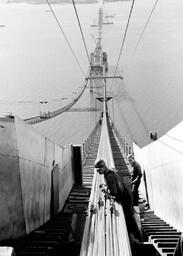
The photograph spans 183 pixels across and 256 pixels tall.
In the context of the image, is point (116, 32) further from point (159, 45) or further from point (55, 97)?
point (55, 97)

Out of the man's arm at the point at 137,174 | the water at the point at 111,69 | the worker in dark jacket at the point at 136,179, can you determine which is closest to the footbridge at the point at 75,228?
the worker in dark jacket at the point at 136,179

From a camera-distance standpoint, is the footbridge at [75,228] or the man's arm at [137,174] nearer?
the footbridge at [75,228]

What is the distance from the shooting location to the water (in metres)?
41.4

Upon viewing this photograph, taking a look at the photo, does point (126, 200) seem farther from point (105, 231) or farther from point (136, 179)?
point (136, 179)

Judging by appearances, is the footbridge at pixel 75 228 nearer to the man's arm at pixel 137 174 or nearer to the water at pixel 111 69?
the man's arm at pixel 137 174

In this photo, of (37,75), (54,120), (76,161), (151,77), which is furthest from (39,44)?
(76,161)

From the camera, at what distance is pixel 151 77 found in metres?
53.8

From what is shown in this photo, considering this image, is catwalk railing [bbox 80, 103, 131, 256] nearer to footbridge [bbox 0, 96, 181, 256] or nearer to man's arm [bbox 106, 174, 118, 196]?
footbridge [bbox 0, 96, 181, 256]

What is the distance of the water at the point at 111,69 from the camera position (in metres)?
41.4

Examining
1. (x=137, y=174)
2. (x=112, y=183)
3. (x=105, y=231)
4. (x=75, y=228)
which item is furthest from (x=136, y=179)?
(x=105, y=231)

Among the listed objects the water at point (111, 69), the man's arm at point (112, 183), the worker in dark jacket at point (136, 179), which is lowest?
the man's arm at point (112, 183)

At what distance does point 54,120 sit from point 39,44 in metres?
33.8

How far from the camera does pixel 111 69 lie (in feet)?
176

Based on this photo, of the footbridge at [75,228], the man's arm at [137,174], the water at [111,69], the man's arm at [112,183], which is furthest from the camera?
the water at [111,69]
